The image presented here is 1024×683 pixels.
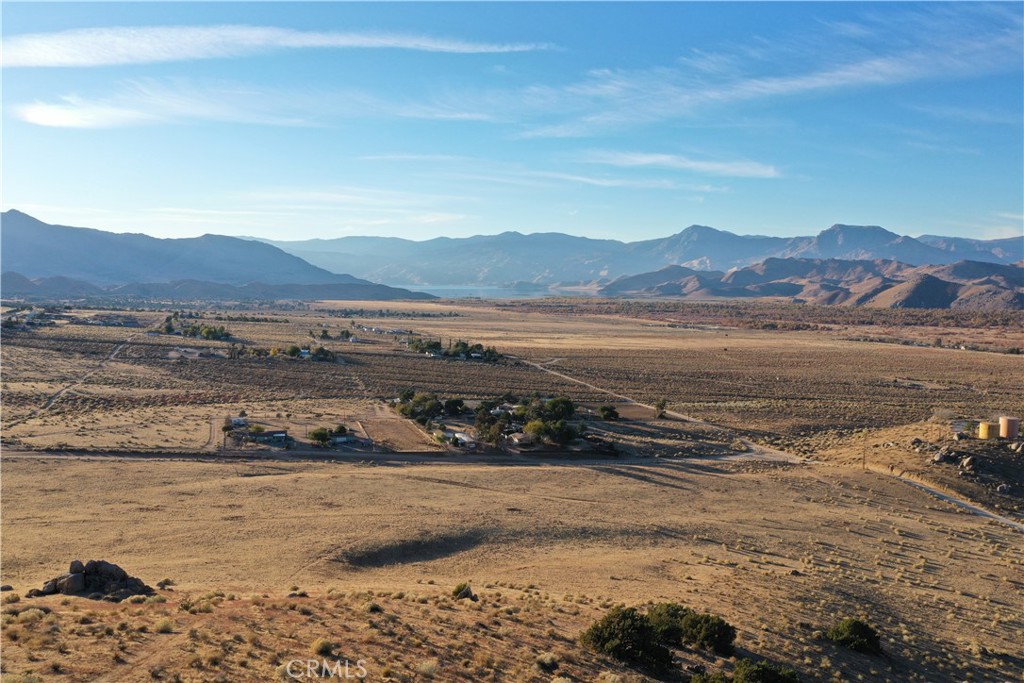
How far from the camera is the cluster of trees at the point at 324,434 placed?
4038cm

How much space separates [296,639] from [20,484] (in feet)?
69.9

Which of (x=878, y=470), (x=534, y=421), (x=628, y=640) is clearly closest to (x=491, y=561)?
(x=628, y=640)

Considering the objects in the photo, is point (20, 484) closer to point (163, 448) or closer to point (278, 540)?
point (163, 448)

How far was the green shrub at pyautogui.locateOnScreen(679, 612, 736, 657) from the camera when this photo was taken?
1697 centimetres

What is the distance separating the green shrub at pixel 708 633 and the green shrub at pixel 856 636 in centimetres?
297

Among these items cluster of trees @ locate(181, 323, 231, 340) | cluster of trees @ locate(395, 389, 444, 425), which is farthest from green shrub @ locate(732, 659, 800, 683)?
cluster of trees @ locate(181, 323, 231, 340)

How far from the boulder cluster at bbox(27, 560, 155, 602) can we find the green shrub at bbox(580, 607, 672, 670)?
34.2ft

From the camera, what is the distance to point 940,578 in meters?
24.5

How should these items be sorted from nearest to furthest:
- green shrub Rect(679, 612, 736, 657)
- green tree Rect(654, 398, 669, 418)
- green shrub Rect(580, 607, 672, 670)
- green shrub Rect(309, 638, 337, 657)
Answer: green shrub Rect(309, 638, 337, 657) < green shrub Rect(580, 607, 672, 670) < green shrub Rect(679, 612, 736, 657) < green tree Rect(654, 398, 669, 418)

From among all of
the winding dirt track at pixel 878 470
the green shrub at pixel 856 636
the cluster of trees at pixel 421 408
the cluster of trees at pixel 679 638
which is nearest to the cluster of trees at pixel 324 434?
the cluster of trees at pixel 421 408

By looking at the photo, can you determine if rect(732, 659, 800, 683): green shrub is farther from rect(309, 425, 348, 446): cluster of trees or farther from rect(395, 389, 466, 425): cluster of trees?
rect(395, 389, 466, 425): cluster of trees

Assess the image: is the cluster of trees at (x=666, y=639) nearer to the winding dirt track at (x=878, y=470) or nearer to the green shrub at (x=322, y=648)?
the green shrub at (x=322, y=648)

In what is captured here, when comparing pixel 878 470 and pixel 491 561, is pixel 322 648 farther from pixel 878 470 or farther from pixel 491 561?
pixel 878 470

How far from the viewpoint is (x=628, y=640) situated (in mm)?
16016
